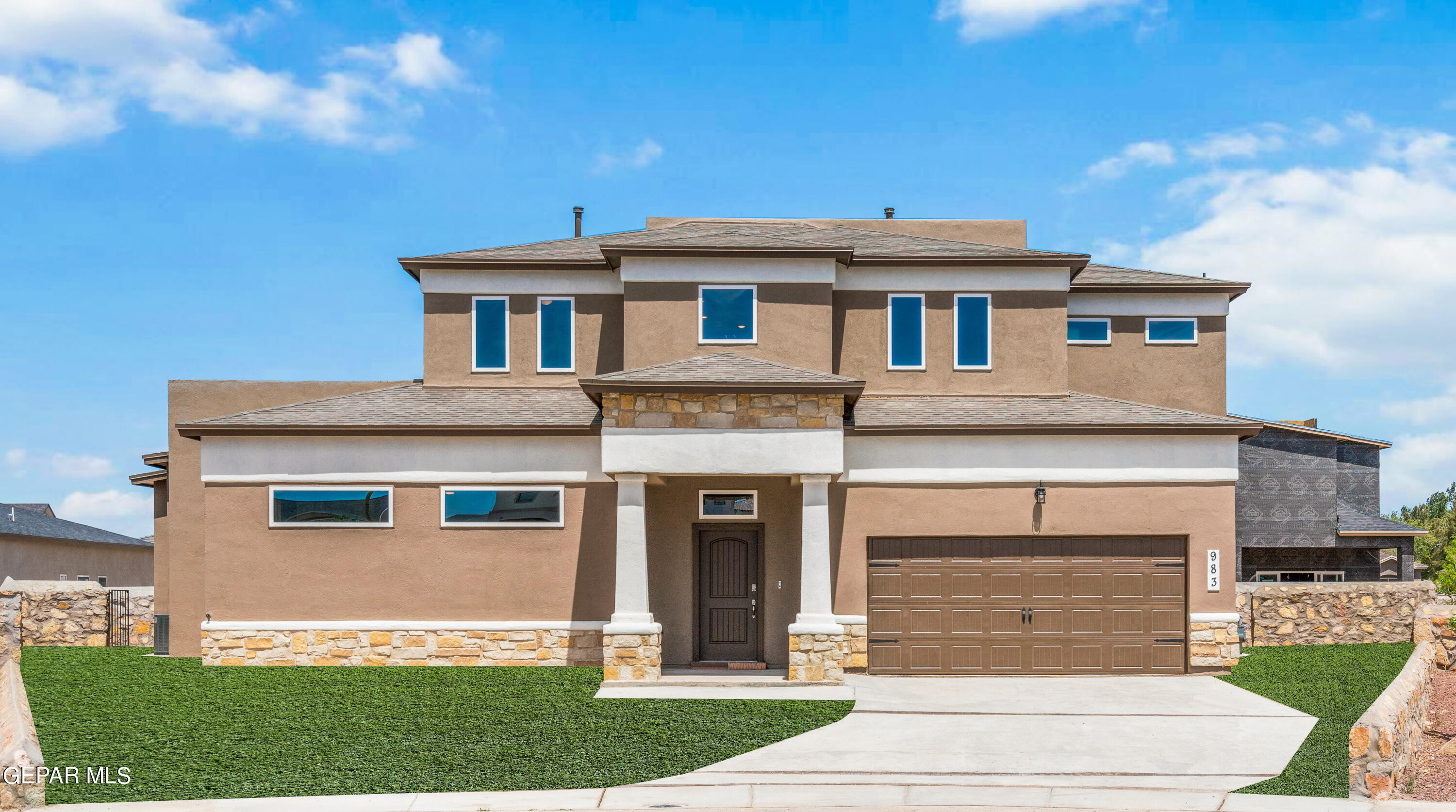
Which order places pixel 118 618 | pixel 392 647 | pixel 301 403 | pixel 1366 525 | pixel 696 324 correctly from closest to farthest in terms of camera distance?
pixel 392 647 < pixel 696 324 < pixel 301 403 < pixel 118 618 < pixel 1366 525

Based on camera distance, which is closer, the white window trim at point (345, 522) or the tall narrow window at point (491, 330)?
the white window trim at point (345, 522)

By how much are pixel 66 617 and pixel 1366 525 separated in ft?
100.0

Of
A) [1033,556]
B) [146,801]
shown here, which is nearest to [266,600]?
[146,801]

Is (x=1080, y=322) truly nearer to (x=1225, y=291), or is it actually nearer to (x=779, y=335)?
(x=1225, y=291)

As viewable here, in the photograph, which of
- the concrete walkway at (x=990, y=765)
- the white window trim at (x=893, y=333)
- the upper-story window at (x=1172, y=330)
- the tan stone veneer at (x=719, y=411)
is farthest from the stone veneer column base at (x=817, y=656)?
the upper-story window at (x=1172, y=330)

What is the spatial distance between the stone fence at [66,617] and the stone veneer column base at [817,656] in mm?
15977

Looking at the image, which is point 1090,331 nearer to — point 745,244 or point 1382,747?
point 745,244

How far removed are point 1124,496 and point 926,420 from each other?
3391mm

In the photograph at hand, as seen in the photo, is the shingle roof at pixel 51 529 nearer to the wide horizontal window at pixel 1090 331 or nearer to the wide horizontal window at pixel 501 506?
the wide horizontal window at pixel 501 506

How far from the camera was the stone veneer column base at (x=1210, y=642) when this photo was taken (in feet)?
57.6

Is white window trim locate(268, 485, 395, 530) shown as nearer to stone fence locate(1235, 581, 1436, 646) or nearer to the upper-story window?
the upper-story window

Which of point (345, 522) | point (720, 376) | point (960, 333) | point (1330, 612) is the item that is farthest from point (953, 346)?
point (345, 522)

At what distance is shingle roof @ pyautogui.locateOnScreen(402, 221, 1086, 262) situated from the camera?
1922cm

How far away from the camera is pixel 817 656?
1625 cm
